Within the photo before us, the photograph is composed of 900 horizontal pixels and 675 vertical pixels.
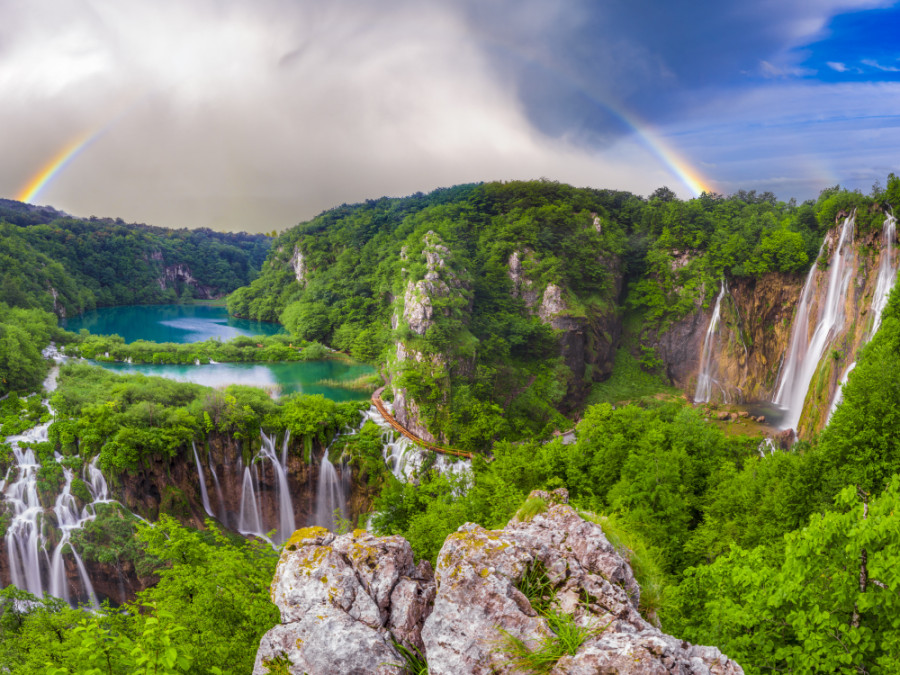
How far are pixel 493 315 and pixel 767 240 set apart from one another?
77.9ft

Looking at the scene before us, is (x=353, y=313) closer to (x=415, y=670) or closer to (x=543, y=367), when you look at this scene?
(x=543, y=367)

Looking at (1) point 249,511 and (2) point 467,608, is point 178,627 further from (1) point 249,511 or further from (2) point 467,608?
(1) point 249,511

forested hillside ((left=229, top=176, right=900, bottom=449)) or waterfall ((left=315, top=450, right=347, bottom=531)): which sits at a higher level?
forested hillside ((left=229, top=176, right=900, bottom=449))

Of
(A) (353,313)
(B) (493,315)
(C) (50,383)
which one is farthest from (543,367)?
(C) (50,383)

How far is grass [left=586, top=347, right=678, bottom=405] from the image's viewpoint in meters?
41.0

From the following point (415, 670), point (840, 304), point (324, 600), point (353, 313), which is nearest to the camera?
point (415, 670)

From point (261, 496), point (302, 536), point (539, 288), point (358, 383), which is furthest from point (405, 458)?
point (302, 536)

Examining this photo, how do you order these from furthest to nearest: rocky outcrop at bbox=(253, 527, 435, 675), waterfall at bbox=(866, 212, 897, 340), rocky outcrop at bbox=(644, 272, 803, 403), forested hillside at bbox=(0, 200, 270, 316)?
forested hillside at bbox=(0, 200, 270, 316) → rocky outcrop at bbox=(644, 272, 803, 403) → waterfall at bbox=(866, 212, 897, 340) → rocky outcrop at bbox=(253, 527, 435, 675)

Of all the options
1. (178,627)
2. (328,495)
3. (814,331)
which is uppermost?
(814,331)

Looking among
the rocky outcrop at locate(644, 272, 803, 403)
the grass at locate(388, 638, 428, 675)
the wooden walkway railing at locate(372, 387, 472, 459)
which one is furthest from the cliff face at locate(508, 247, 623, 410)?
the grass at locate(388, 638, 428, 675)

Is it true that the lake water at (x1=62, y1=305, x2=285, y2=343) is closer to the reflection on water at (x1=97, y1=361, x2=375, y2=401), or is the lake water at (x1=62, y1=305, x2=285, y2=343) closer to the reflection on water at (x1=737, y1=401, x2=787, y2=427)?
the reflection on water at (x1=97, y1=361, x2=375, y2=401)

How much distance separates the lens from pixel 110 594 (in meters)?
19.7

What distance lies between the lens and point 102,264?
88500 mm

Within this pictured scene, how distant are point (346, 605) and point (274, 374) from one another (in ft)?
131
